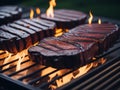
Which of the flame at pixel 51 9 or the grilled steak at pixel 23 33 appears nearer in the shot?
the grilled steak at pixel 23 33

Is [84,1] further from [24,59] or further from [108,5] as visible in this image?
[24,59]

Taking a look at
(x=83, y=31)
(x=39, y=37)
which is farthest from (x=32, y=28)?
(x=83, y=31)

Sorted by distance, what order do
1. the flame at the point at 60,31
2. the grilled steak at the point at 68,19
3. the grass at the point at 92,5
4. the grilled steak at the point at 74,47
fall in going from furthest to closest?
the grass at the point at 92,5 < the flame at the point at 60,31 < the grilled steak at the point at 68,19 < the grilled steak at the point at 74,47

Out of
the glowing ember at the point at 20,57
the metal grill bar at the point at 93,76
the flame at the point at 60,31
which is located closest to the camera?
the metal grill bar at the point at 93,76

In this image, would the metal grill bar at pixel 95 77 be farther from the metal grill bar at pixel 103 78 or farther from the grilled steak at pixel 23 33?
the grilled steak at pixel 23 33

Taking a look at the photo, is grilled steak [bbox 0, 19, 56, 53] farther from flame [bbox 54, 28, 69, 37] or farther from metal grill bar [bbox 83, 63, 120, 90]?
metal grill bar [bbox 83, 63, 120, 90]

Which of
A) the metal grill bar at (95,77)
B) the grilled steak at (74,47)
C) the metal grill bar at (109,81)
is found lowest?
the metal grill bar at (109,81)

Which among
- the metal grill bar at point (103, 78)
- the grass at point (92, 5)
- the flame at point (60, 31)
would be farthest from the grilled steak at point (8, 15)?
the grass at point (92, 5)

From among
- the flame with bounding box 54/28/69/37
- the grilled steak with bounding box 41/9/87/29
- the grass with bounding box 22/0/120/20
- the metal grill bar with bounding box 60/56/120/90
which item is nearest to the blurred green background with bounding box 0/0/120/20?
the grass with bounding box 22/0/120/20

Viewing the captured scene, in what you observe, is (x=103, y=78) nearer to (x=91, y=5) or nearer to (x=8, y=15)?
(x=8, y=15)
